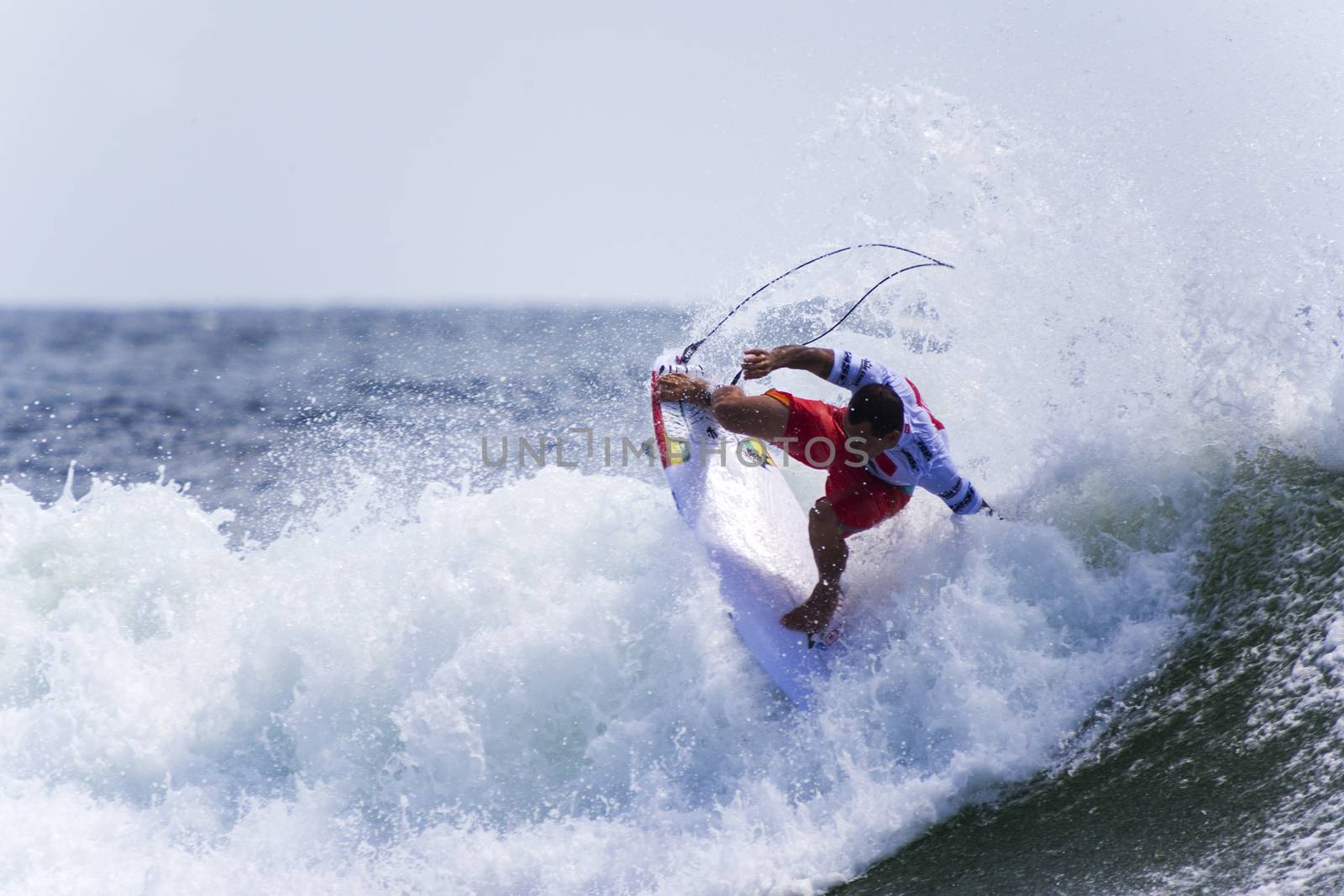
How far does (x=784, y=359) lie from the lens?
16.8 ft

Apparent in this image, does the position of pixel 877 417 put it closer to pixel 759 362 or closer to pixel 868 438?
pixel 868 438

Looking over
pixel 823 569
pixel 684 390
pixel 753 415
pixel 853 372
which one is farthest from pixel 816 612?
pixel 684 390

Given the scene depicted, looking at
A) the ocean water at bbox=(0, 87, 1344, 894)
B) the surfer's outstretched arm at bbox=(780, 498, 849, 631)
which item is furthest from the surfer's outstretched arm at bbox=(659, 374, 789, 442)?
the ocean water at bbox=(0, 87, 1344, 894)

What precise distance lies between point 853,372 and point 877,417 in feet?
1.17

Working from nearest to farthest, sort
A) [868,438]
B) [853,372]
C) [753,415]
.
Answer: [868,438]
[853,372]
[753,415]

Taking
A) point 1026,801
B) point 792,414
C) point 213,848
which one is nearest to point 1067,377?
point 792,414

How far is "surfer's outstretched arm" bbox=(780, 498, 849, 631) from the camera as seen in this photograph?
16.8ft

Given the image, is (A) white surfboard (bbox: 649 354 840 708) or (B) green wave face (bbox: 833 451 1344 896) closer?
(B) green wave face (bbox: 833 451 1344 896)

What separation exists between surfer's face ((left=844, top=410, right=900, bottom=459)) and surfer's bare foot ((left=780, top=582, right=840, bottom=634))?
72 centimetres

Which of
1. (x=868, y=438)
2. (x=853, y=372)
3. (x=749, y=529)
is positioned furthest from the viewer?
(x=749, y=529)

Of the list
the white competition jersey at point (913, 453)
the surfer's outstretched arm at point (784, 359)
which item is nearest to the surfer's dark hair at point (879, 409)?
the white competition jersey at point (913, 453)

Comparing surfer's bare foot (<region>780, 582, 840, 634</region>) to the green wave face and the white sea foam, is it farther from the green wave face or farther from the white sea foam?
the green wave face

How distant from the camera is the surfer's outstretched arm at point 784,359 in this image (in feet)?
16.7

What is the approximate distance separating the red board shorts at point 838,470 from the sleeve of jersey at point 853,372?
→ 0.79ft
